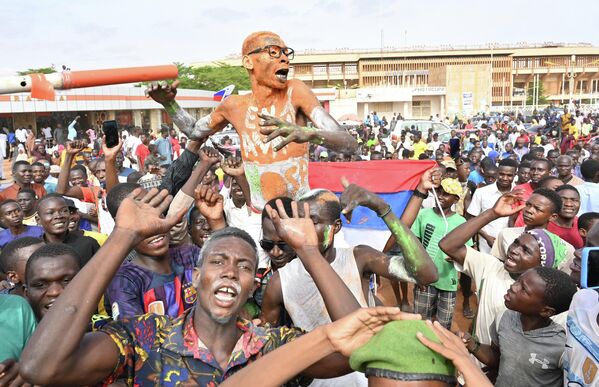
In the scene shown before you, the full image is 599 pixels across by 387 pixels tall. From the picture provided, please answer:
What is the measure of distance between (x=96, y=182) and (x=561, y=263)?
574 cm

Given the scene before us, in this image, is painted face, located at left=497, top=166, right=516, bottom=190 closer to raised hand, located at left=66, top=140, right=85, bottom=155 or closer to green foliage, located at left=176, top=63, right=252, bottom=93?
raised hand, located at left=66, top=140, right=85, bottom=155

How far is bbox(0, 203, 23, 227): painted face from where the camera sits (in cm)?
445

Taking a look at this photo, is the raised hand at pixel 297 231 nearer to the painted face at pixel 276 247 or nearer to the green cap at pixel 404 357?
the green cap at pixel 404 357

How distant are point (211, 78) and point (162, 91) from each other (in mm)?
39763

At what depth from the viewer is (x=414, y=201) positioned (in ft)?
11.4

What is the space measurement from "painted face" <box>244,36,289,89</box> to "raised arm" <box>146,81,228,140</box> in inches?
16.5

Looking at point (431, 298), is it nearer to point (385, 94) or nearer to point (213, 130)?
point (213, 130)

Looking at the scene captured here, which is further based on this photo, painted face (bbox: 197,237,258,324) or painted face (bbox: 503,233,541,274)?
painted face (bbox: 503,233,541,274)

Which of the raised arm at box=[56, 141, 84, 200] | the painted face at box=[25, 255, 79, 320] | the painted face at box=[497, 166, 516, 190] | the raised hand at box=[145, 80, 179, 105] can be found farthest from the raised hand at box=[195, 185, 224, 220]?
the painted face at box=[497, 166, 516, 190]

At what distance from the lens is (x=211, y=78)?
136ft

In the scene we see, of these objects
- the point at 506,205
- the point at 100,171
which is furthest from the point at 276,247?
the point at 100,171

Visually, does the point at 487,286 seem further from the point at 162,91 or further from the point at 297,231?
the point at 162,91

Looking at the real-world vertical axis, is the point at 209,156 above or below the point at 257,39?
below

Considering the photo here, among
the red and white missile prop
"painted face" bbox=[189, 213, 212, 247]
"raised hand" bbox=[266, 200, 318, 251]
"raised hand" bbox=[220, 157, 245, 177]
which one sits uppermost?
the red and white missile prop
